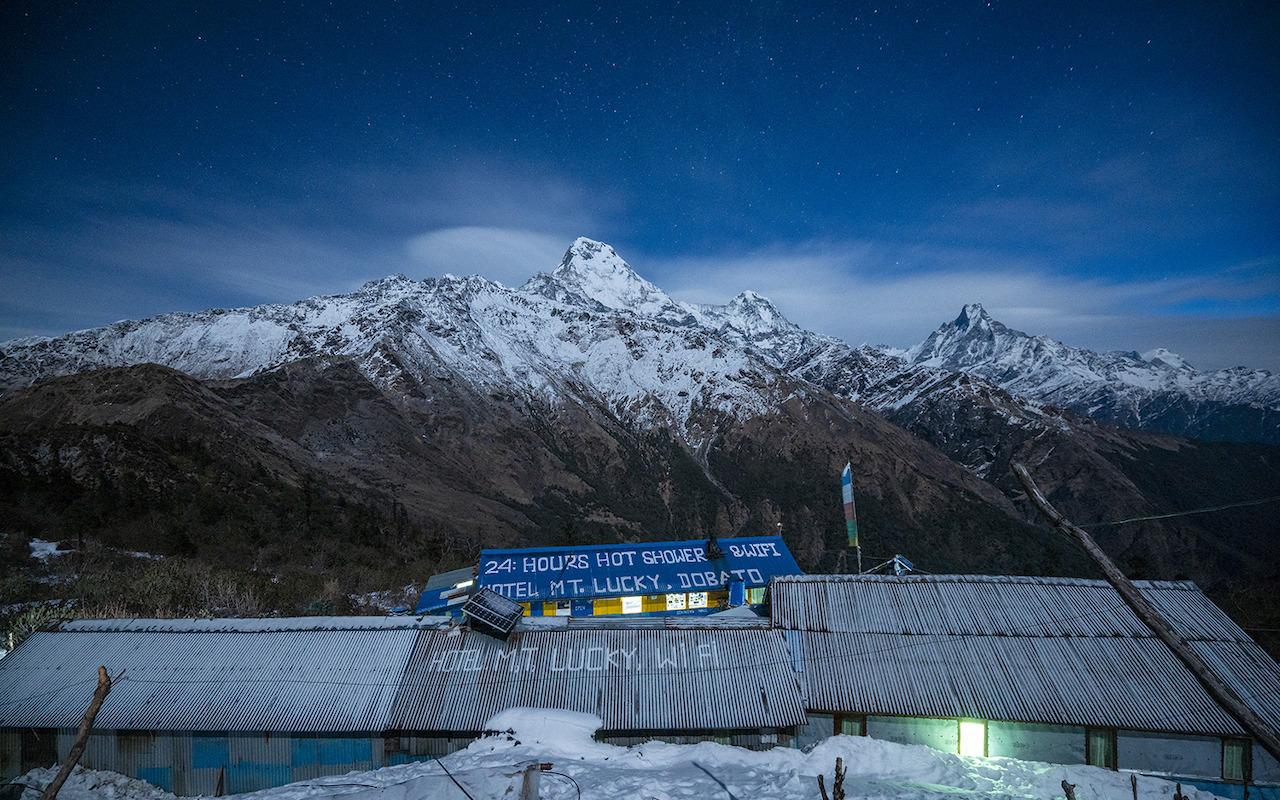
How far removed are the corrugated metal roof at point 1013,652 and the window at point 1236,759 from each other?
1.56 feet

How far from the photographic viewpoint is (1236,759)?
17609mm

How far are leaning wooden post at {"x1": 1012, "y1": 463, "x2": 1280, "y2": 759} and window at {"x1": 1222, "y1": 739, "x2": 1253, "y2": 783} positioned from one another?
11.1 meters

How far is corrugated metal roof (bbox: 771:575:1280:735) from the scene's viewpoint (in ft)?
60.4

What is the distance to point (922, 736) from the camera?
61.4 feet

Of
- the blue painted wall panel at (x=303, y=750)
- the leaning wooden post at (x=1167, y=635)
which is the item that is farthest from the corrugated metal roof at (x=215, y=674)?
the leaning wooden post at (x=1167, y=635)

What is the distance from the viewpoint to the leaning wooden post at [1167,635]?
8359mm

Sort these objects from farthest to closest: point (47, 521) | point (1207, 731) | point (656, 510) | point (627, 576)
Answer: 1. point (656, 510)
2. point (47, 521)
3. point (627, 576)
4. point (1207, 731)

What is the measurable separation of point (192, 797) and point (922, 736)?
2189 centimetres

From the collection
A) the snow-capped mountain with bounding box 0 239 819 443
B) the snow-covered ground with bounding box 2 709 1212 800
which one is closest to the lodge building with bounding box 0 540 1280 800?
the snow-covered ground with bounding box 2 709 1212 800

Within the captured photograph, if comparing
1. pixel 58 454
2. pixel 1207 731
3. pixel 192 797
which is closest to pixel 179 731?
pixel 192 797

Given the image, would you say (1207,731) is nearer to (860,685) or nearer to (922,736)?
(922,736)

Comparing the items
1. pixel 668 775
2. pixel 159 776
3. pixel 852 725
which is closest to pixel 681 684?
pixel 668 775

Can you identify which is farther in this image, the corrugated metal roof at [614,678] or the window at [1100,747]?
the corrugated metal roof at [614,678]

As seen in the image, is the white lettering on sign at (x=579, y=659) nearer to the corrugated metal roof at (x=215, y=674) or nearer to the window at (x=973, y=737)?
the corrugated metal roof at (x=215, y=674)
